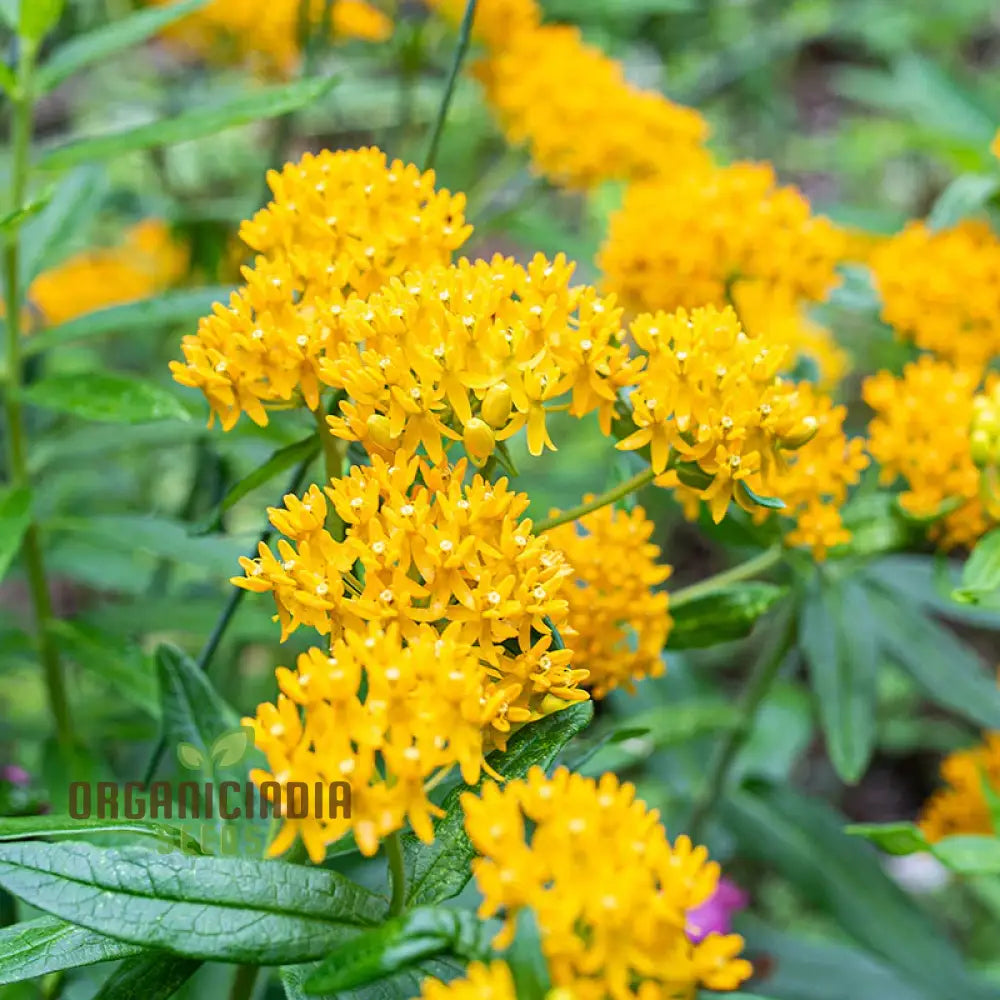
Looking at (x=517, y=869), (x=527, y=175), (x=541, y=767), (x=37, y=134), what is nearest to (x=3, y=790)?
(x=541, y=767)

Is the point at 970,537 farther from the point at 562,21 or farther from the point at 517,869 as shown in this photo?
the point at 562,21

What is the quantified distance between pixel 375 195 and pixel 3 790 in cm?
133

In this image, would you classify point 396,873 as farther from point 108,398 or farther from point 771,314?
point 771,314

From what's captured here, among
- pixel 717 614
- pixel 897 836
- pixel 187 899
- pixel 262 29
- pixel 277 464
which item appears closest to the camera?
pixel 187 899

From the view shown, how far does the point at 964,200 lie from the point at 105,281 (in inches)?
125

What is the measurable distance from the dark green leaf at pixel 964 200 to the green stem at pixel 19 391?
2.20 m

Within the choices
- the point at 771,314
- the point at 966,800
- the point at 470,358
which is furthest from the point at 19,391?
the point at 966,800

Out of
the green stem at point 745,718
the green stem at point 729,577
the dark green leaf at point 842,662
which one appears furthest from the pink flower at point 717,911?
the green stem at point 729,577

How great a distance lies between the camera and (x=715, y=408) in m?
1.79

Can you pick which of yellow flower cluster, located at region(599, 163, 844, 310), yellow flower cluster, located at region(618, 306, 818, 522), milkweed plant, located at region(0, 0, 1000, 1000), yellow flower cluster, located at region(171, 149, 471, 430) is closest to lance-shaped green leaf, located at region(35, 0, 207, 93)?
milkweed plant, located at region(0, 0, 1000, 1000)

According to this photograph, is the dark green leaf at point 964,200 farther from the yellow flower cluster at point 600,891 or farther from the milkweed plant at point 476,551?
the yellow flower cluster at point 600,891

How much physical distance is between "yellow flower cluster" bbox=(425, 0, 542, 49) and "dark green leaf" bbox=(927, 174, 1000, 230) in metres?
1.71

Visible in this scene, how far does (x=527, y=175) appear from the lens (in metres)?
5.20

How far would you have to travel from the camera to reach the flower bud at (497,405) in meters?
1.70
